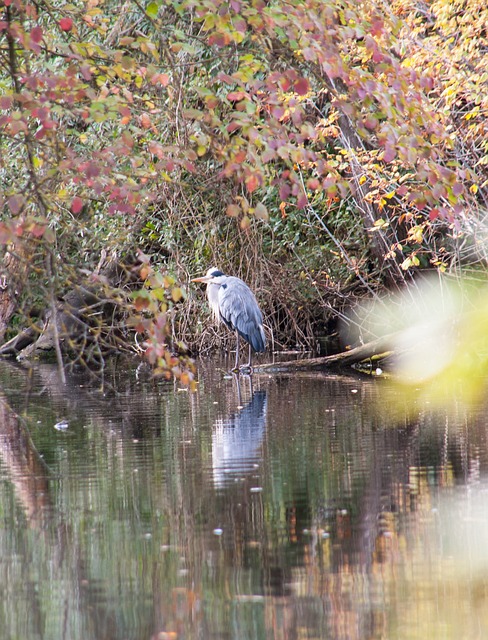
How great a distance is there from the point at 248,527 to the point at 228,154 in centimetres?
146

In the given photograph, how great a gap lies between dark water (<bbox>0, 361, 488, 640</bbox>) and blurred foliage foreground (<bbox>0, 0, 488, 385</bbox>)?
675 mm

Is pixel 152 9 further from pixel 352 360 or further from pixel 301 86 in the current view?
pixel 352 360

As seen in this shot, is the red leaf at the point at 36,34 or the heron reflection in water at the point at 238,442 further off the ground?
the red leaf at the point at 36,34

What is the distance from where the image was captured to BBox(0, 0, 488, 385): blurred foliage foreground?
389 centimetres

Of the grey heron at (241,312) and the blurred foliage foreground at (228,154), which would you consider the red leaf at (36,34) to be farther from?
the grey heron at (241,312)

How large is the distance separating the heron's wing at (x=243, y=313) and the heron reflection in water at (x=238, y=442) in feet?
12.4

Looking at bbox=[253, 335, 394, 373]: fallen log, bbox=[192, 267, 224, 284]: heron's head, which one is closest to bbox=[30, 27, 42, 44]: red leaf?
bbox=[253, 335, 394, 373]: fallen log

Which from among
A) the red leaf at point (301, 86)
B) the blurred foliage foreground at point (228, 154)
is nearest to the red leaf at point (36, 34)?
the blurred foliage foreground at point (228, 154)

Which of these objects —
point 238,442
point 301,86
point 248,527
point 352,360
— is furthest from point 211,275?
point 301,86

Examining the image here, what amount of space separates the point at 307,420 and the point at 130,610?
4.21 metres

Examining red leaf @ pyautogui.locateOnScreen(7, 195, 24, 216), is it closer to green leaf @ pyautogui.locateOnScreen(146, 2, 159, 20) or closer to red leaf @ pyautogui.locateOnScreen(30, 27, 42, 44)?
red leaf @ pyautogui.locateOnScreen(30, 27, 42, 44)

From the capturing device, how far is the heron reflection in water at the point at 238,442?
5.57 metres

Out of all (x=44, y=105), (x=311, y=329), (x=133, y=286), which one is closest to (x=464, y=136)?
(x=311, y=329)

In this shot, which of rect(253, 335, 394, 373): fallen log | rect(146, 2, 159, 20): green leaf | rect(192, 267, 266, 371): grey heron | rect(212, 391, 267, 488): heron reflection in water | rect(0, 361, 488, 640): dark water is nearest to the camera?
rect(0, 361, 488, 640): dark water
